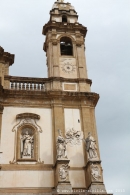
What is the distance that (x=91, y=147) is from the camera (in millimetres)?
14609

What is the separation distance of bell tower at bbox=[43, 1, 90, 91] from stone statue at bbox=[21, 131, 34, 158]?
4.13 metres

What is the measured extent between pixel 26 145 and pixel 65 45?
24.7ft

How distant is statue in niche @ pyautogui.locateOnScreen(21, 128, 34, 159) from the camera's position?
49.5 ft

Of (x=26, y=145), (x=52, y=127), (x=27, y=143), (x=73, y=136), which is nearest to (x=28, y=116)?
(x=52, y=127)

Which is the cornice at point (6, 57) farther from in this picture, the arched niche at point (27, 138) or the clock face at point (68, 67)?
the arched niche at point (27, 138)

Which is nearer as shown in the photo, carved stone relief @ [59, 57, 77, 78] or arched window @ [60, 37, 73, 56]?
carved stone relief @ [59, 57, 77, 78]

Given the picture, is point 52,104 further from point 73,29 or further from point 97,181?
point 73,29

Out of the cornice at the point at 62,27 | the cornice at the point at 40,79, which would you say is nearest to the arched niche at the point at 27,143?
the cornice at the point at 40,79

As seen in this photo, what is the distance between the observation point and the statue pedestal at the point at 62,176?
13375 mm

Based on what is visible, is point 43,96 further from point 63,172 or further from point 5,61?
point 63,172

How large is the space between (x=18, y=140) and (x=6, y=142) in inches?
22.9

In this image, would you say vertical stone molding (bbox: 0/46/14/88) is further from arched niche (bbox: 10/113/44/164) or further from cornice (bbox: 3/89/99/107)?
arched niche (bbox: 10/113/44/164)

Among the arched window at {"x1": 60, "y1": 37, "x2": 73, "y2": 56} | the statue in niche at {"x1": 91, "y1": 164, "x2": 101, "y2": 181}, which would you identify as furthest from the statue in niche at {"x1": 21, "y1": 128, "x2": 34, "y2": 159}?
the arched window at {"x1": 60, "y1": 37, "x2": 73, "y2": 56}

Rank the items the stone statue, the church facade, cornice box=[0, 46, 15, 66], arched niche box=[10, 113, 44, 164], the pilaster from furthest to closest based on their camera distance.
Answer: cornice box=[0, 46, 15, 66] < the pilaster < the stone statue < arched niche box=[10, 113, 44, 164] < the church facade
